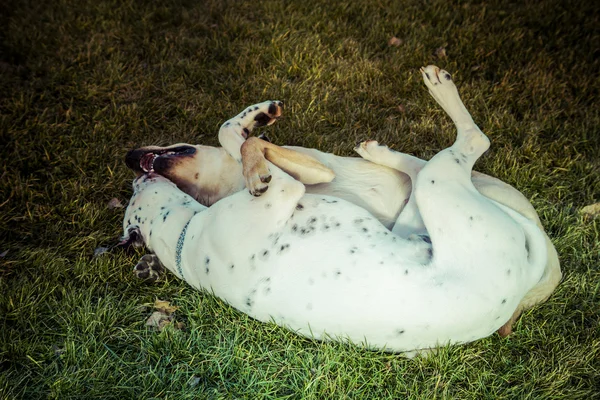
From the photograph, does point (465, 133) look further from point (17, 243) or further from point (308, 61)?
point (17, 243)

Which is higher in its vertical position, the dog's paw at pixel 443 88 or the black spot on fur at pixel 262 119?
the dog's paw at pixel 443 88

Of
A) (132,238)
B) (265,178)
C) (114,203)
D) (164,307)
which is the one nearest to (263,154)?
(265,178)

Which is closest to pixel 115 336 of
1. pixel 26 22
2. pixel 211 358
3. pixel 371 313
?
pixel 211 358

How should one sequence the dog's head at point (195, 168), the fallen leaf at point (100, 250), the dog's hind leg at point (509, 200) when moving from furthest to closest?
the fallen leaf at point (100, 250) → the dog's head at point (195, 168) → the dog's hind leg at point (509, 200)

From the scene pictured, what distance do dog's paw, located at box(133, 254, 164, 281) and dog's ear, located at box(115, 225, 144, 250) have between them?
0.10 m

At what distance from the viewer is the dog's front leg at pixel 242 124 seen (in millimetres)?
3586

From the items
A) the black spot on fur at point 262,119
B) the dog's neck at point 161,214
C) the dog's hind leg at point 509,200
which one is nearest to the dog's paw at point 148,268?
the dog's neck at point 161,214

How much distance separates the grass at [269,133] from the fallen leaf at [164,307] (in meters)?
0.07

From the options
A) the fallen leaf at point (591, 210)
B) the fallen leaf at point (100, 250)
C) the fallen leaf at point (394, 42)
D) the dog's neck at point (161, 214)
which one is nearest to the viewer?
the dog's neck at point (161, 214)

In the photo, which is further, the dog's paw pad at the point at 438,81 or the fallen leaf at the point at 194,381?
the dog's paw pad at the point at 438,81

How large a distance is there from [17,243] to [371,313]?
94.0 inches

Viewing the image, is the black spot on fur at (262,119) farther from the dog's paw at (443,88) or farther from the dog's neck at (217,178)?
the dog's paw at (443,88)

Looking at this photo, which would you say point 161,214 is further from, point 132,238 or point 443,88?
point 443,88

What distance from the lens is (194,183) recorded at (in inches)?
146
